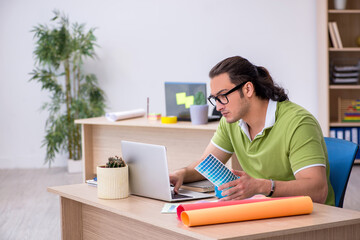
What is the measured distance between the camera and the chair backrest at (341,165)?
2.02 metres

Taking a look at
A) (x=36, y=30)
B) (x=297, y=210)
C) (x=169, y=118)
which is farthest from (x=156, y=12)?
(x=297, y=210)

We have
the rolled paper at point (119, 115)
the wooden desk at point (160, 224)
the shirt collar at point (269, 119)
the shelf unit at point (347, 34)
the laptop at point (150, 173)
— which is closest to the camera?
the wooden desk at point (160, 224)

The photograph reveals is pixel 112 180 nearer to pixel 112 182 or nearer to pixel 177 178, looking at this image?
pixel 112 182

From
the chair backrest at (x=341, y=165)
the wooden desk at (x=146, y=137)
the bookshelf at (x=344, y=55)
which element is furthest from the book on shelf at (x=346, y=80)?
the chair backrest at (x=341, y=165)

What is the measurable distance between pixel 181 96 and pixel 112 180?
1920 mm

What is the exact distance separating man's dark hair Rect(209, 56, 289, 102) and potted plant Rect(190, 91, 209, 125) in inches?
56.2

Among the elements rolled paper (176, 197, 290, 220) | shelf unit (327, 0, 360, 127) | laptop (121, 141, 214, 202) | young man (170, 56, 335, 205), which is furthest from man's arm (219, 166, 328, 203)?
shelf unit (327, 0, 360, 127)

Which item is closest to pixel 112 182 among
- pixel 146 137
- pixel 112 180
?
pixel 112 180

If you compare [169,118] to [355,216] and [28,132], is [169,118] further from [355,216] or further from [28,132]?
[28,132]

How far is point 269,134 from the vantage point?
1988 mm

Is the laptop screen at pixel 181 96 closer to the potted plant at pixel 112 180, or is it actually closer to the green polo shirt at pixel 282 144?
the green polo shirt at pixel 282 144

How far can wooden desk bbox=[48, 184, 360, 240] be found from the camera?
1.38 meters

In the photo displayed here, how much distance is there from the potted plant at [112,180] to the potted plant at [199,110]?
1.69 metres

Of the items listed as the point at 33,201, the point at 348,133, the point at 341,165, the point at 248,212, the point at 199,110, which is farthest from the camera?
the point at 348,133
